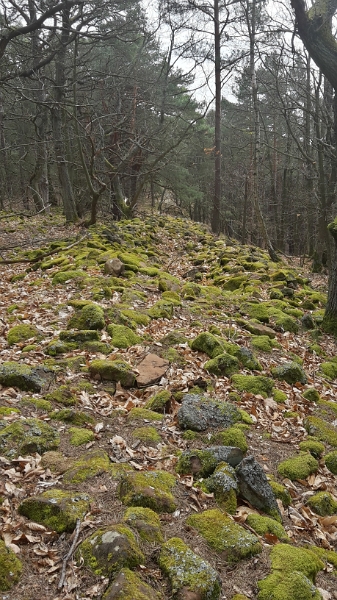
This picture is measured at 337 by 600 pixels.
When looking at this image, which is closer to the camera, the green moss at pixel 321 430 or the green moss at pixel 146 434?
the green moss at pixel 146 434

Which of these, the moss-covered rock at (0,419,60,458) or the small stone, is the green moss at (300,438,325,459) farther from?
the small stone

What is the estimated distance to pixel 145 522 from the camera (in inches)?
107

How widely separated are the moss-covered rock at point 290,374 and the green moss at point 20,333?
3328 mm

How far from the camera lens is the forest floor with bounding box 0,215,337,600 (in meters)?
2.58

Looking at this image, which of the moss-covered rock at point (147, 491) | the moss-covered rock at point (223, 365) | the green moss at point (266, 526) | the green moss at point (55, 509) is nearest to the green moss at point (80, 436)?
the moss-covered rock at point (147, 491)

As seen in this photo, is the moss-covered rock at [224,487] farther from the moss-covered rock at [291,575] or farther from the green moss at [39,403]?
the green moss at [39,403]

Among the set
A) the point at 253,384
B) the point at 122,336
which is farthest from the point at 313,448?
the point at 122,336

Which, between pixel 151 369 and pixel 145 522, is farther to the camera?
pixel 151 369

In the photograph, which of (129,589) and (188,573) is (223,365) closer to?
(188,573)

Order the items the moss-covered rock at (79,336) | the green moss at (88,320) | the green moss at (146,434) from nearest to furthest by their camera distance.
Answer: the green moss at (146,434), the moss-covered rock at (79,336), the green moss at (88,320)

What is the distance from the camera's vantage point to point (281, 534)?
305 centimetres

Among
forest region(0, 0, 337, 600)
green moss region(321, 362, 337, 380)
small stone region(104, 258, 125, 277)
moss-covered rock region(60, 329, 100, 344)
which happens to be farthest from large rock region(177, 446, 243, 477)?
small stone region(104, 258, 125, 277)

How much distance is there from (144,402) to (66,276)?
4362 mm

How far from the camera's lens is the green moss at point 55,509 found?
8.76ft
